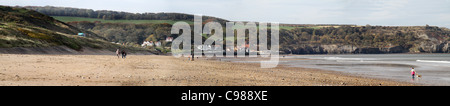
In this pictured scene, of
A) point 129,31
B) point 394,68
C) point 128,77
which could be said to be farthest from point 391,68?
point 129,31

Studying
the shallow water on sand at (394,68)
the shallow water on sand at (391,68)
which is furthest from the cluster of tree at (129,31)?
the shallow water on sand at (394,68)

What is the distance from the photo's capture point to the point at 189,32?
6437 inches

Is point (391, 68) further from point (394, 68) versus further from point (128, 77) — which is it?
point (128, 77)

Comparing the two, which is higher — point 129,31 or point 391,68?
point 129,31

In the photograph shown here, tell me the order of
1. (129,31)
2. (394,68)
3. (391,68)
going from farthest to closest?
(129,31) < (394,68) < (391,68)

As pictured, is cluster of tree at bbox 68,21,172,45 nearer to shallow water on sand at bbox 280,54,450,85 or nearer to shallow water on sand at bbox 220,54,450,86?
shallow water on sand at bbox 220,54,450,86

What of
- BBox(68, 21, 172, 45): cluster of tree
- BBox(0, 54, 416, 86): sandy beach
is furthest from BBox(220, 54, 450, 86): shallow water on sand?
BBox(68, 21, 172, 45): cluster of tree

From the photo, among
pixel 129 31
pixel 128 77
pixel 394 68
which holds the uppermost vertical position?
pixel 129 31

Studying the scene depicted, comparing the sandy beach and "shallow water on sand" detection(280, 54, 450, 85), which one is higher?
the sandy beach

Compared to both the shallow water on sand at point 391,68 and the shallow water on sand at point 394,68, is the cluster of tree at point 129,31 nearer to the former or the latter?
the shallow water on sand at point 391,68
